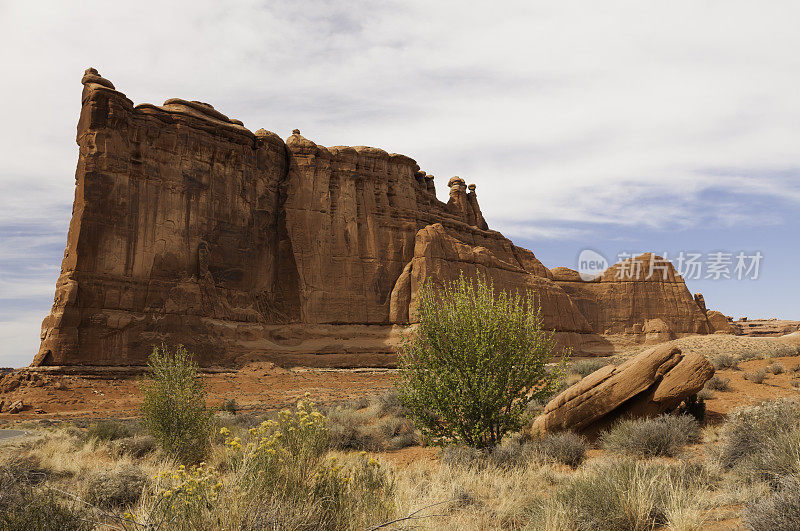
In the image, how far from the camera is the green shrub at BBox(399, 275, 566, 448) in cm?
1122

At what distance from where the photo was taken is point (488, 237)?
→ 223 feet

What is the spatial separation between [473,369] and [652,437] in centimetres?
404

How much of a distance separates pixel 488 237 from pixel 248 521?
214ft

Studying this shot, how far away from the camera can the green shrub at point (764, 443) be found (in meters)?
6.90

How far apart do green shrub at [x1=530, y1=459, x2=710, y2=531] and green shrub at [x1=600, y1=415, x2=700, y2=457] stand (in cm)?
414

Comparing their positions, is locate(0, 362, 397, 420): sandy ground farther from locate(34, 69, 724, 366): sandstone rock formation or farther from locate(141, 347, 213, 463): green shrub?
locate(141, 347, 213, 463): green shrub

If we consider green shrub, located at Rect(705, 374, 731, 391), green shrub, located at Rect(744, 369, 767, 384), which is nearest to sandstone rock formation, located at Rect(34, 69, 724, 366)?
green shrub, located at Rect(744, 369, 767, 384)

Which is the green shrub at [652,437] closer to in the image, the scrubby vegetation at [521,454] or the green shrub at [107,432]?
the scrubby vegetation at [521,454]

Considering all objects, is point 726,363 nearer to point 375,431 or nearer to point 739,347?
point 375,431

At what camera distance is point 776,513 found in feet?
15.9

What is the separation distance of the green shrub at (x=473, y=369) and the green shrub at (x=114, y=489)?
5528mm

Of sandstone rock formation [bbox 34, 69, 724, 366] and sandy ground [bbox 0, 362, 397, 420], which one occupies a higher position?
sandstone rock formation [bbox 34, 69, 724, 366]

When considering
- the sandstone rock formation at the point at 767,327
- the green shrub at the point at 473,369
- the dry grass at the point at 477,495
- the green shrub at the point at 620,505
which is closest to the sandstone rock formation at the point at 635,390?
the green shrub at the point at 473,369

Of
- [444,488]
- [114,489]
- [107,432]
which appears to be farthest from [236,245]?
[444,488]
